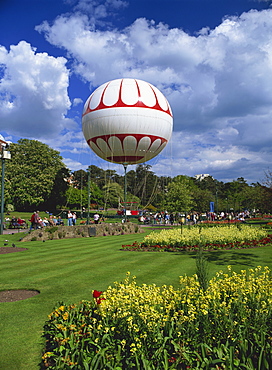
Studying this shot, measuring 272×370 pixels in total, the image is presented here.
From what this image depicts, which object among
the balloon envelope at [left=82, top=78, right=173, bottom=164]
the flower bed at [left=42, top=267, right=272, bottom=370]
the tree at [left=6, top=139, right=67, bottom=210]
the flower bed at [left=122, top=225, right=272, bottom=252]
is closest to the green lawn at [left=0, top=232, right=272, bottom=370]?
the flower bed at [left=42, top=267, right=272, bottom=370]

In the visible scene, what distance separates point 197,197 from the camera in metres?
66.7

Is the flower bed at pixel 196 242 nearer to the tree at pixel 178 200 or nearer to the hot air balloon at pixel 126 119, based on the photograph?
the hot air balloon at pixel 126 119

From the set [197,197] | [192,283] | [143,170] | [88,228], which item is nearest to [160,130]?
[88,228]

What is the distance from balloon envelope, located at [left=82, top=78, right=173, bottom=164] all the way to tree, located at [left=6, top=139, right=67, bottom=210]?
2531cm

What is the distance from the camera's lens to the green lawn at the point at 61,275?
5023 millimetres

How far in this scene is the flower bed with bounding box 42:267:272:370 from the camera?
3.68 metres

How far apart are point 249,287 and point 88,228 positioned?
19.3m

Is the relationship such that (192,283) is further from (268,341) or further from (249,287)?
(268,341)

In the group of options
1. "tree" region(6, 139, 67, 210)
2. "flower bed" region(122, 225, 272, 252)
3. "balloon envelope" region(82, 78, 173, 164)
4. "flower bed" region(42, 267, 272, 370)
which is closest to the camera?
"flower bed" region(42, 267, 272, 370)

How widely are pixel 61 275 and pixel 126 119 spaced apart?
19.5 meters

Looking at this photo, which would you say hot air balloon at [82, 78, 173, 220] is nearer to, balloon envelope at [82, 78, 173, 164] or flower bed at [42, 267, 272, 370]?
balloon envelope at [82, 78, 173, 164]

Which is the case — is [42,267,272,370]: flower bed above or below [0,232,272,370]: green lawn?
above

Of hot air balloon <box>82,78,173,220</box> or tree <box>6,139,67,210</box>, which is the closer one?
hot air balloon <box>82,78,173,220</box>

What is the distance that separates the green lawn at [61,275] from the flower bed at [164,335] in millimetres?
569
